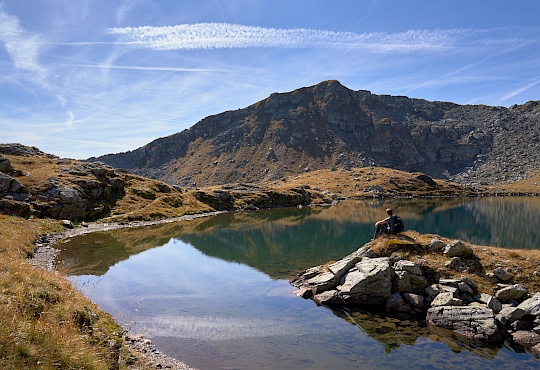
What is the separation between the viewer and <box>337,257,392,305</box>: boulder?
2600 cm

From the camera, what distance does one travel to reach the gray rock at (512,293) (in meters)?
23.2

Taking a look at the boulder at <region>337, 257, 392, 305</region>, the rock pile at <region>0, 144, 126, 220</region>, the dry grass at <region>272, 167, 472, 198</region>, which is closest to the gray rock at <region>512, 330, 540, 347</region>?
the boulder at <region>337, 257, 392, 305</region>

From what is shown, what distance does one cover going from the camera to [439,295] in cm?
2409

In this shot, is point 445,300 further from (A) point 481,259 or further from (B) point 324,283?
(B) point 324,283

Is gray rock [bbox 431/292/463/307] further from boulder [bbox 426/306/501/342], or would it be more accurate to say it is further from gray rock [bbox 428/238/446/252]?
gray rock [bbox 428/238/446/252]

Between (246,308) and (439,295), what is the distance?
43.1 feet

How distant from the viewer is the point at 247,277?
122 feet

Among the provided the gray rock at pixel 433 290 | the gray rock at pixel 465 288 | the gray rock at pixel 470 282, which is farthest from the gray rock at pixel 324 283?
the gray rock at pixel 470 282

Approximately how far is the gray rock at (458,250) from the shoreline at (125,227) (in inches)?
808

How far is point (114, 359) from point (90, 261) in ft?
102

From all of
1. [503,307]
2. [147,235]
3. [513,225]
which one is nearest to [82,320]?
[503,307]

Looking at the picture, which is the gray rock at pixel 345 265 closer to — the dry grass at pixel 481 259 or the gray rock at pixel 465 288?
the dry grass at pixel 481 259

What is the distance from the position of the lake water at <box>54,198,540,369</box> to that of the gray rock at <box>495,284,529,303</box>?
483 centimetres

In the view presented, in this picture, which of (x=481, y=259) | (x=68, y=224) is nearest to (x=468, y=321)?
(x=481, y=259)
